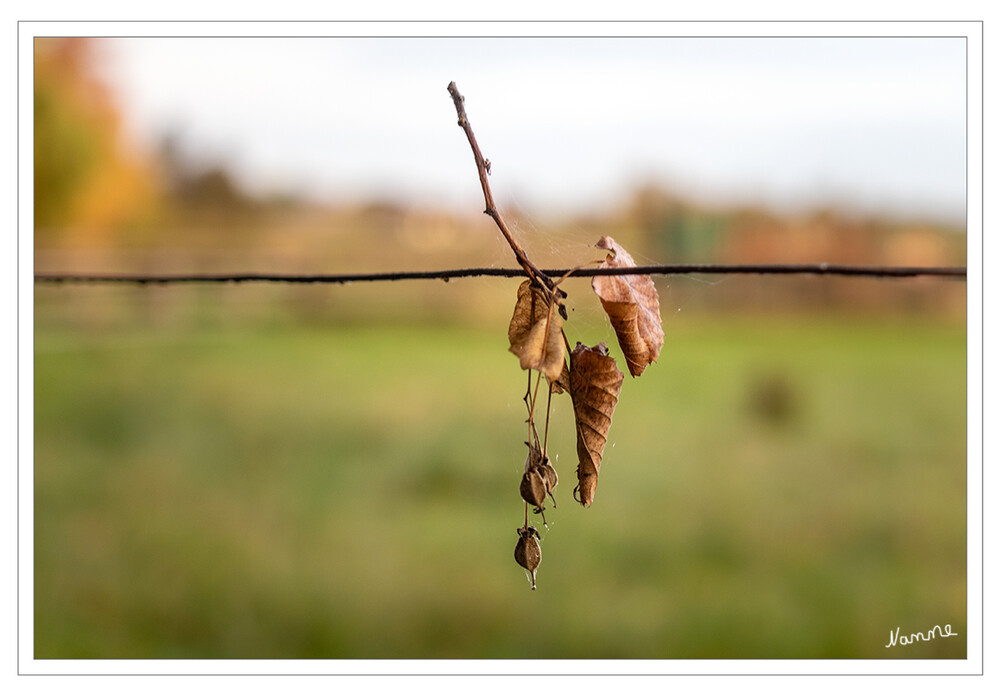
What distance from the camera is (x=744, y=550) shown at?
300 inches

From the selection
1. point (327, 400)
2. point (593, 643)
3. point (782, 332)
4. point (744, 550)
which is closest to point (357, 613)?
point (593, 643)

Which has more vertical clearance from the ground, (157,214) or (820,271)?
(157,214)

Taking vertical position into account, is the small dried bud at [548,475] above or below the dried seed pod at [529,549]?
above

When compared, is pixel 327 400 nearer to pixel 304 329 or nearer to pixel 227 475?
pixel 227 475

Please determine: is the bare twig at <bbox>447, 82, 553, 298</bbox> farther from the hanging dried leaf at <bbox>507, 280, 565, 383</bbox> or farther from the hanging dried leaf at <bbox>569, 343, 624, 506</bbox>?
the hanging dried leaf at <bbox>569, 343, 624, 506</bbox>

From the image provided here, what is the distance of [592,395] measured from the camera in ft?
3.80

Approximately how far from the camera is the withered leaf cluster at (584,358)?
1.09m

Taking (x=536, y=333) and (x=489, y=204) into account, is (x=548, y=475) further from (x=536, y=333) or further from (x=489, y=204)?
(x=489, y=204)
